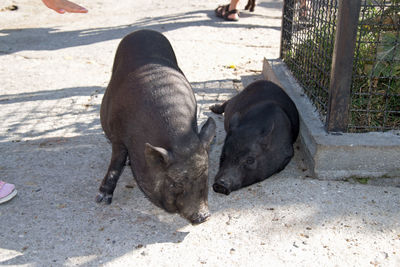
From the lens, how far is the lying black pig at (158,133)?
2932 mm

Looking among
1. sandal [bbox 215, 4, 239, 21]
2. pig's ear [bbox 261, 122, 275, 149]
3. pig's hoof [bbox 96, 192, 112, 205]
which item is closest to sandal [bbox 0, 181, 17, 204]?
pig's hoof [bbox 96, 192, 112, 205]

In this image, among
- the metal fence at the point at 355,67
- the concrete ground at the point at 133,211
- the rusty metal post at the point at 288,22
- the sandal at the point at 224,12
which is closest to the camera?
the concrete ground at the point at 133,211

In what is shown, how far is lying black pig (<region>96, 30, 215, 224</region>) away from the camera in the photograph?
2.93 m

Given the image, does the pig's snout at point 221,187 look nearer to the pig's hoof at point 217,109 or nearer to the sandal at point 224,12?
the pig's hoof at point 217,109

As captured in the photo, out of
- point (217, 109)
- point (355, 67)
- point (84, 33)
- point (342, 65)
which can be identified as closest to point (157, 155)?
point (342, 65)

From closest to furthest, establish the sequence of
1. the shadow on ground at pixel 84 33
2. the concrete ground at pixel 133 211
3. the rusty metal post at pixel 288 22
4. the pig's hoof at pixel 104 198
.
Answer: the concrete ground at pixel 133 211 < the pig's hoof at pixel 104 198 < the rusty metal post at pixel 288 22 < the shadow on ground at pixel 84 33

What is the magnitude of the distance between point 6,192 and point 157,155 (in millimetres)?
1339

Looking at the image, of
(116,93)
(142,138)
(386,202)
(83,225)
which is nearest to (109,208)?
(83,225)

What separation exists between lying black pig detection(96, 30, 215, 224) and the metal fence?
1.23 meters

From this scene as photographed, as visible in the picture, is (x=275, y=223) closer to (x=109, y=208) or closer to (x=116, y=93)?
(x=109, y=208)

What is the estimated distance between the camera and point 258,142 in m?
3.93

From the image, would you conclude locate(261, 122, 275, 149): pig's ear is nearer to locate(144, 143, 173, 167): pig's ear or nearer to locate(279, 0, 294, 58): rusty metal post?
locate(144, 143, 173, 167): pig's ear

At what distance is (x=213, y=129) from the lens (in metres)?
3.13

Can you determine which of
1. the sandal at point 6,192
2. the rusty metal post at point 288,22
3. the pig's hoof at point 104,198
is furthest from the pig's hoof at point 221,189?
the rusty metal post at point 288,22
